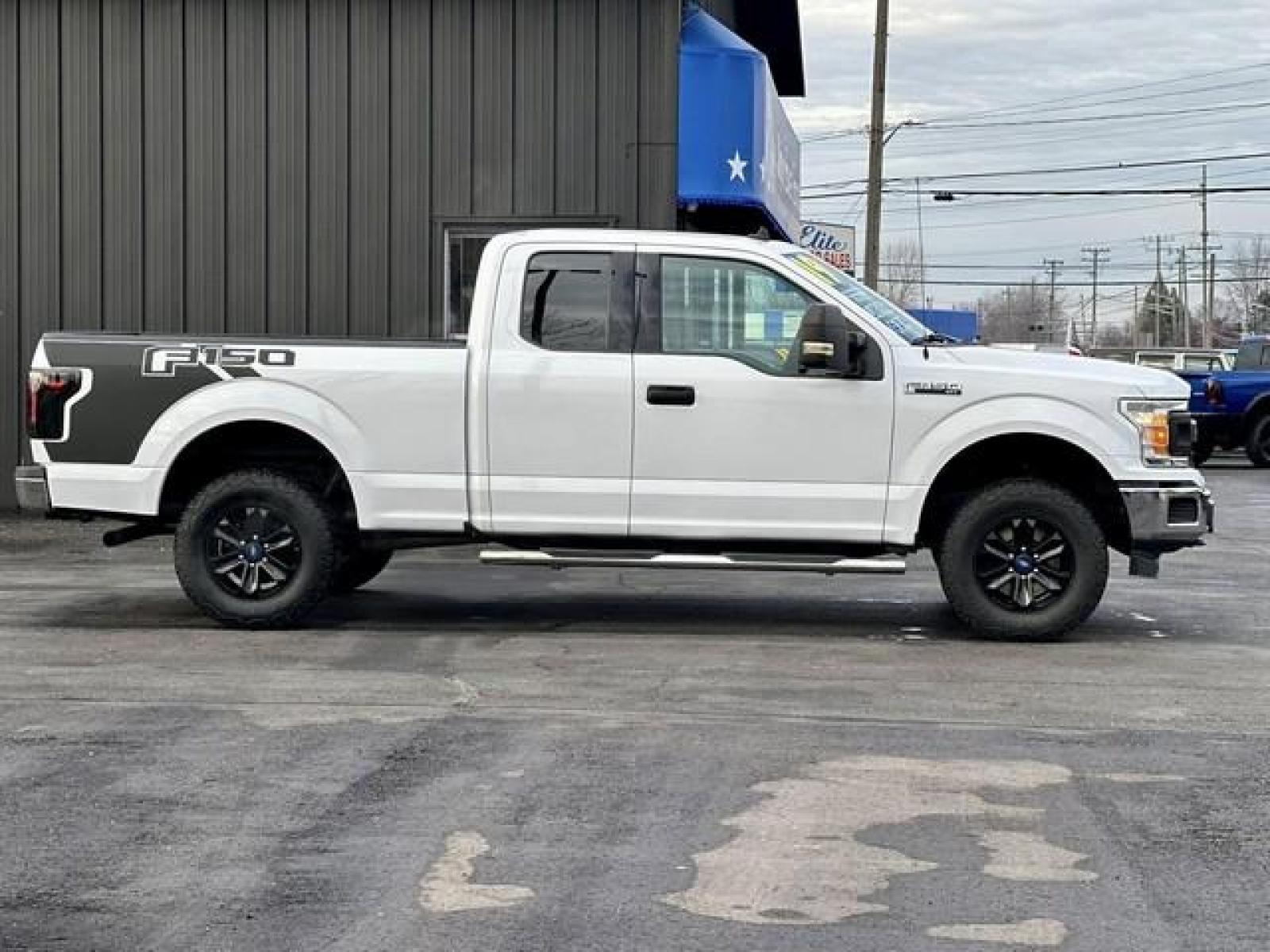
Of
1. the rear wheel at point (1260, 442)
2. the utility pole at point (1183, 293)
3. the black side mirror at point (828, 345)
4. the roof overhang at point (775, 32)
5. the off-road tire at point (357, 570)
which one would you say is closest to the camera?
the black side mirror at point (828, 345)

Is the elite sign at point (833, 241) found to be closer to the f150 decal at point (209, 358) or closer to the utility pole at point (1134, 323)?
the f150 decal at point (209, 358)

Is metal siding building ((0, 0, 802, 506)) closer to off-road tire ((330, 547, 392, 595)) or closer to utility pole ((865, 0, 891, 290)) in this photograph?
off-road tire ((330, 547, 392, 595))

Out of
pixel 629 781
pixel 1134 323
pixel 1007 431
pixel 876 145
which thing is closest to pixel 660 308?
pixel 1007 431

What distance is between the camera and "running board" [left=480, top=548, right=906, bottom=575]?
9.55m

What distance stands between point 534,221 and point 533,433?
6.73 metres

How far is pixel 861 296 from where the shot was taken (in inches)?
389

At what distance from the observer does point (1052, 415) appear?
370 inches

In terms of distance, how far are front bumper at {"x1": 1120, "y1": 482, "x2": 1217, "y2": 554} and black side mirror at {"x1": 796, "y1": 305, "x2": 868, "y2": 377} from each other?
1.59m

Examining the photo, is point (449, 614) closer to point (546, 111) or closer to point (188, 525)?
point (188, 525)

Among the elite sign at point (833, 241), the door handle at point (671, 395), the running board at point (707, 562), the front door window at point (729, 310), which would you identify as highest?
the elite sign at point (833, 241)

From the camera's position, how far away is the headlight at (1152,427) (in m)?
9.48

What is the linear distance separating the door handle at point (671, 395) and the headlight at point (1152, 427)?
2.30 metres

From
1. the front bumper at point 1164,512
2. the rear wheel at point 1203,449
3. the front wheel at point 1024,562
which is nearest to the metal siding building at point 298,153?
the front wheel at point 1024,562

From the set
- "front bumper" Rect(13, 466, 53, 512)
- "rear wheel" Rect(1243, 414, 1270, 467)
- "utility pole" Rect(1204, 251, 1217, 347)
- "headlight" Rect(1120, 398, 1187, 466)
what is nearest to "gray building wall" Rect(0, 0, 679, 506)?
"front bumper" Rect(13, 466, 53, 512)
